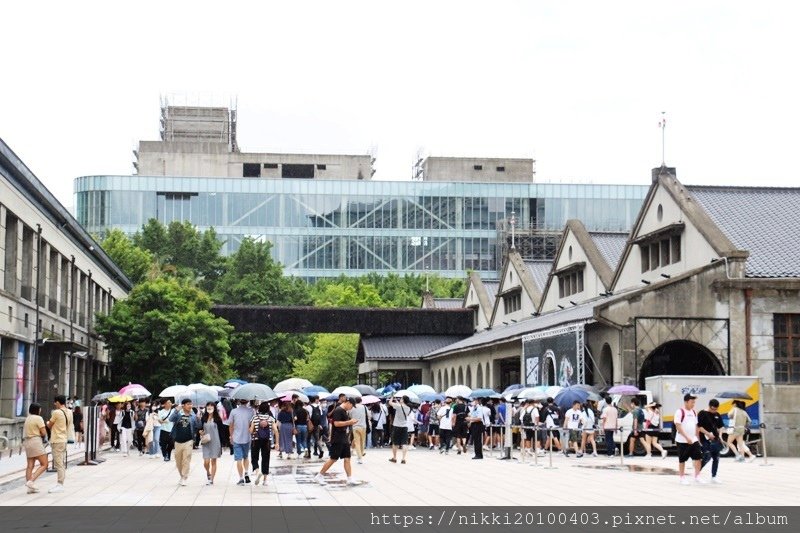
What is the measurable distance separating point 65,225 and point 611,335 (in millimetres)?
22945

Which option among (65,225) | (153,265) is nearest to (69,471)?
(65,225)

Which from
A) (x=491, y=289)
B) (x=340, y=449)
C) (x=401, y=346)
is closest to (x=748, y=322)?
(x=340, y=449)

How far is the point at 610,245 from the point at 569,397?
80.4 ft

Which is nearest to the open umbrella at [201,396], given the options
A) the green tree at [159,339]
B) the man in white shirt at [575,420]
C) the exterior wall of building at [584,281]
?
the man in white shirt at [575,420]

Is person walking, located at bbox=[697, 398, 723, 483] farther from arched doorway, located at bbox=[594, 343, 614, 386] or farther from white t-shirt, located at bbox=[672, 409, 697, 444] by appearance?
arched doorway, located at bbox=[594, 343, 614, 386]

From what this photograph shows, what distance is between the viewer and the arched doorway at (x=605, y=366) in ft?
140

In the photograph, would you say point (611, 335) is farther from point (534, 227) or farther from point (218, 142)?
point (218, 142)

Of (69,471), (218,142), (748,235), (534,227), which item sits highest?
(218,142)

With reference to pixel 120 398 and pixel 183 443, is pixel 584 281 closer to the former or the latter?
pixel 120 398

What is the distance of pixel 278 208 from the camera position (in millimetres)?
114875

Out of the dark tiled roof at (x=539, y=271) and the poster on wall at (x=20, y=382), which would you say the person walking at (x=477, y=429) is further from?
the dark tiled roof at (x=539, y=271)

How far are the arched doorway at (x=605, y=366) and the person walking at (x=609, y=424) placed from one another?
8.36m

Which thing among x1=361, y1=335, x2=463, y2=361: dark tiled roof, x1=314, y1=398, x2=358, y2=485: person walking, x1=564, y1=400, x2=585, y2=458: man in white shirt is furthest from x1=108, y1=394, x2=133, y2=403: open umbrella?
x1=361, y1=335, x2=463, y2=361: dark tiled roof

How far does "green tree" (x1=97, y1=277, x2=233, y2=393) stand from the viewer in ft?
187
